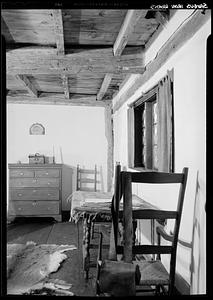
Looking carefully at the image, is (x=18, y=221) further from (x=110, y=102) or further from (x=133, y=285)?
(x=133, y=285)

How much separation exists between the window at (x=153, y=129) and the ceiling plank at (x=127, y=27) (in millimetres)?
518

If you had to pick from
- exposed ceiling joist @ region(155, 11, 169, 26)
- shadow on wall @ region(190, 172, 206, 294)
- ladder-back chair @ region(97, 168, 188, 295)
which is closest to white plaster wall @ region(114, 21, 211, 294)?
shadow on wall @ region(190, 172, 206, 294)

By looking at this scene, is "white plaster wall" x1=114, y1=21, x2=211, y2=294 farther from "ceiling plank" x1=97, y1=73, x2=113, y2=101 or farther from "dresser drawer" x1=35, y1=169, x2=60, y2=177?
"dresser drawer" x1=35, y1=169, x2=60, y2=177

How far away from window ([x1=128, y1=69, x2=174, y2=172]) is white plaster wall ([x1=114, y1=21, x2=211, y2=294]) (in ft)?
0.25

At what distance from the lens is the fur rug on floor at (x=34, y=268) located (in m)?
2.30

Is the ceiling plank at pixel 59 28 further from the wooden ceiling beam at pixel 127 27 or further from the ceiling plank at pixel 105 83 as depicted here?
the ceiling plank at pixel 105 83

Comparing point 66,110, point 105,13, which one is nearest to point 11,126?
point 66,110

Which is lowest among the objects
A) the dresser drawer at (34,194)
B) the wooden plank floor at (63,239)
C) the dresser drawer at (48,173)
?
the wooden plank floor at (63,239)

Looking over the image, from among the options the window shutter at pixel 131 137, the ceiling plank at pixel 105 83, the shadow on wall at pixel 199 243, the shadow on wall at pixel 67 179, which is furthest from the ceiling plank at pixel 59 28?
the shadow on wall at pixel 67 179

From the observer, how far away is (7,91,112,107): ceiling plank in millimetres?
5574

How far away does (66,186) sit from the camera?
5.83 metres

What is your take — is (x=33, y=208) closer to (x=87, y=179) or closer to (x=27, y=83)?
(x=87, y=179)
